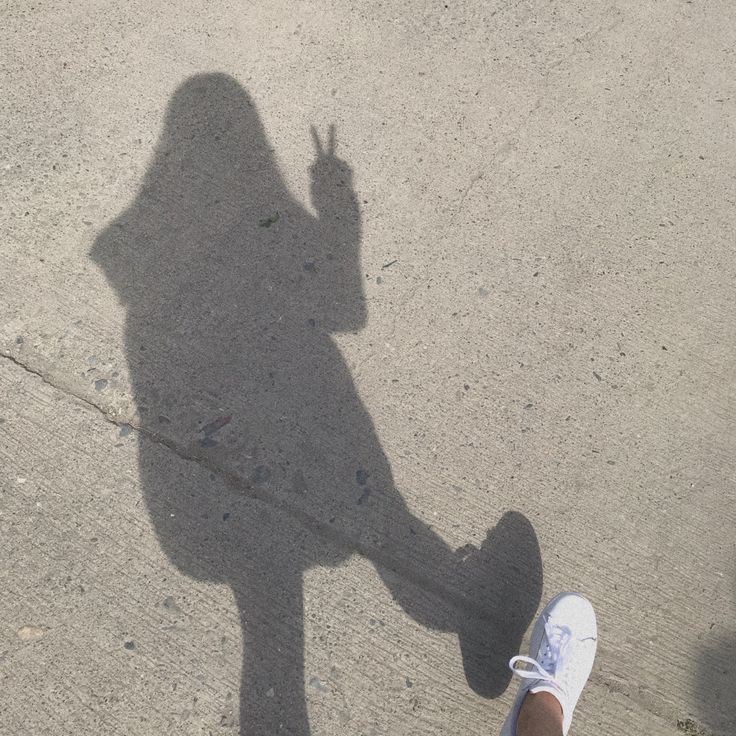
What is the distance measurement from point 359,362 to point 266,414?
16.7 inches

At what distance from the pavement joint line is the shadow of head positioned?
A: 425mm

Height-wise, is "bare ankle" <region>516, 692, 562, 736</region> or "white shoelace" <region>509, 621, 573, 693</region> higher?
"white shoelace" <region>509, 621, 573, 693</region>

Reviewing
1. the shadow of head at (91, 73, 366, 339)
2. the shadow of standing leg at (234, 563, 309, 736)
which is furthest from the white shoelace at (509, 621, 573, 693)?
the shadow of head at (91, 73, 366, 339)

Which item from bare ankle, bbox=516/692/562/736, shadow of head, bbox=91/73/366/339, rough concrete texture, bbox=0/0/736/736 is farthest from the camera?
shadow of head, bbox=91/73/366/339

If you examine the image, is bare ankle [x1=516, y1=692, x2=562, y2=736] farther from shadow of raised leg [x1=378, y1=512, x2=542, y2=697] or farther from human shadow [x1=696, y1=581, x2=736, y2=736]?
human shadow [x1=696, y1=581, x2=736, y2=736]

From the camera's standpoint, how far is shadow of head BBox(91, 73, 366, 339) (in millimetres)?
2863

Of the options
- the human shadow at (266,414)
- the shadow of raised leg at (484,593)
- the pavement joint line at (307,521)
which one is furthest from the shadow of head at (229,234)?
the shadow of raised leg at (484,593)

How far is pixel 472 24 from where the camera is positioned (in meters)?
3.48

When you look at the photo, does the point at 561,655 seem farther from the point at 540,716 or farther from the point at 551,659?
the point at 540,716

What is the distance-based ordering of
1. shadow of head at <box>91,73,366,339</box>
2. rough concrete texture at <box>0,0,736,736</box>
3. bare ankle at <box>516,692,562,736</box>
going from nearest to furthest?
1. bare ankle at <box>516,692,562,736</box>
2. rough concrete texture at <box>0,0,736,736</box>
3. shadow of head at <box>91,73,366,339</box>

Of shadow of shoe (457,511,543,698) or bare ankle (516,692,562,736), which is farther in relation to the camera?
shadow of shoe (457,511,543,698)

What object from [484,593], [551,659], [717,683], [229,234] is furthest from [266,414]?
[717,683]

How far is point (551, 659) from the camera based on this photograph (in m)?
2.43

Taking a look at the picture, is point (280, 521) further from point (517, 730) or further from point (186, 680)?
point (517, 730)
